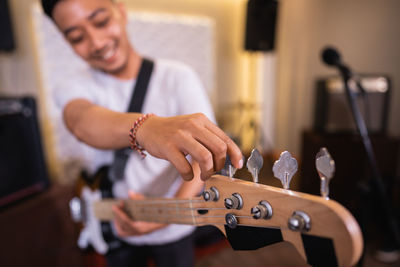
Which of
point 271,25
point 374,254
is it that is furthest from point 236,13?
point 374,254

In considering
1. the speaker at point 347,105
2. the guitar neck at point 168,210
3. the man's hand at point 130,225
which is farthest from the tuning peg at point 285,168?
the speaker at point 347,105

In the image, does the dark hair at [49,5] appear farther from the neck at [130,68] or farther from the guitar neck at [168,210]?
the guitar neck at [168,210]

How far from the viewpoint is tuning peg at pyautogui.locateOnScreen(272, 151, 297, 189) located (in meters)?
0.28

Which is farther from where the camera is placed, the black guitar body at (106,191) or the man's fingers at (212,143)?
the black guitar body at (106,191)

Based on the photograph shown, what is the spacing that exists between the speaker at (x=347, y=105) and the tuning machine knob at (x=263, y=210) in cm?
190

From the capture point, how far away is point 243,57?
121 inches


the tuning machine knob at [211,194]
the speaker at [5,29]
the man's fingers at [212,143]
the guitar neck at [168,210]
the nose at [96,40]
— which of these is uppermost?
→ the speaker at [5,29]

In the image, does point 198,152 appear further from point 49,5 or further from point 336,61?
point 336,61

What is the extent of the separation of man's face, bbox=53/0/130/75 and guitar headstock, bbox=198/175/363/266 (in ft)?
1.32

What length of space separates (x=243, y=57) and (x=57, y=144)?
226cm

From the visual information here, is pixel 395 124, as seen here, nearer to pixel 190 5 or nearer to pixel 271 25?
pixel 271 25

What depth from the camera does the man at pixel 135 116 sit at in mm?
317

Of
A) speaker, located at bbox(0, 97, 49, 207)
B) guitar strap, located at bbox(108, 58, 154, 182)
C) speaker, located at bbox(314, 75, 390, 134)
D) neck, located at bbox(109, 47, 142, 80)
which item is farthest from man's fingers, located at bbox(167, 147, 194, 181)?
speaker, located at bbox(314, 75, 390, 134)

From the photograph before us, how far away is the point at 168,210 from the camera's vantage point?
448 mm
